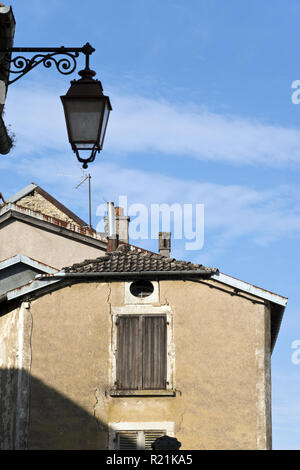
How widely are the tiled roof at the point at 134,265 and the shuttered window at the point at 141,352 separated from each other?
40.3 inches

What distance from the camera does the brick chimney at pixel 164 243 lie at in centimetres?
2423

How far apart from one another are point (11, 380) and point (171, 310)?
366 centimetres

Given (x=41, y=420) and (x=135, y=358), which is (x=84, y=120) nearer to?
(x=135, y=358)

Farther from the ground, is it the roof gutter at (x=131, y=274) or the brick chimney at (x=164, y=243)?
the brick chimney at (x=164, y=243)

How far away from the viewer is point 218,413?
19.9 m

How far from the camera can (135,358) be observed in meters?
20.2

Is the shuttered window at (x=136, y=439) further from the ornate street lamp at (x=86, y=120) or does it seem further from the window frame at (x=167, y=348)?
the ornate street lamp at (x=86, y=120)

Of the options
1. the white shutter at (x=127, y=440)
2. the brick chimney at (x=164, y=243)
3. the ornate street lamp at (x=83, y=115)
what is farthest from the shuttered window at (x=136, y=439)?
the ornate street lamp at (x=83, y=115)

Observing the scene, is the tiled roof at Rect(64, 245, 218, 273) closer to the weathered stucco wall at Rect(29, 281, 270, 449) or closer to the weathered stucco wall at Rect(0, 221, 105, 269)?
the weathered stucco wall at Rect(29, 281, 270, 449)

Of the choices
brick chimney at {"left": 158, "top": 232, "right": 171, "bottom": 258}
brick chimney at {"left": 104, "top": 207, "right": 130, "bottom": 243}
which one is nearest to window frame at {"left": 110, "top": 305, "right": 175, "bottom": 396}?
brick chimney at {"left": 158, "top": 232, "right": 171, "bottom": 258}

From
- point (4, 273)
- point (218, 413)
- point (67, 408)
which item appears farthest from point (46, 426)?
point (4, 273)

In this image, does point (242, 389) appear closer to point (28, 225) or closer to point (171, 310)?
point (171, 310)

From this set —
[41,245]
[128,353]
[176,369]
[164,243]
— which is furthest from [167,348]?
[41,245]

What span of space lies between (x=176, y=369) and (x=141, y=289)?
75.4 inches
